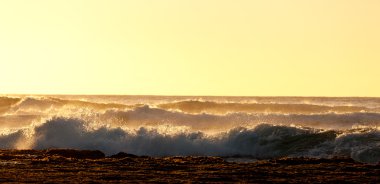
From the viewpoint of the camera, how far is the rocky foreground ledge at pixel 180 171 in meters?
13.8

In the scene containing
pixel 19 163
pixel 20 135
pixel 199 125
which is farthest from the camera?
pixel 199 125

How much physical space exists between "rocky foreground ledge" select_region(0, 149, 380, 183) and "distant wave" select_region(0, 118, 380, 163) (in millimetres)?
7577

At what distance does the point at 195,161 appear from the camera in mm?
17422

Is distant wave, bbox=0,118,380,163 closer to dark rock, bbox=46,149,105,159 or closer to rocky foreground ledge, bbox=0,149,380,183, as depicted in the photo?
dark rock, bbox=46,149,105,159

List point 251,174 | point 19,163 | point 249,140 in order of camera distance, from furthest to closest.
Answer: point 249,140 < point 19,163 < point 251,174

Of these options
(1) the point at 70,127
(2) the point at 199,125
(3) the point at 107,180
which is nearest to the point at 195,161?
(3) the point at 107,180

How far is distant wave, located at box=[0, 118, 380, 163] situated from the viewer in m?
24.9

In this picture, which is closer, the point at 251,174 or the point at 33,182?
the point at 33,182

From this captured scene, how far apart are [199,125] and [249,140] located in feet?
46.3

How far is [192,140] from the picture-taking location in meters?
27.1

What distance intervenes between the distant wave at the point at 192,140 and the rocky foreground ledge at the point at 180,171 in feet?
24.9

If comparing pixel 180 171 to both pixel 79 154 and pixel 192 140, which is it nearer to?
pixel 79 154

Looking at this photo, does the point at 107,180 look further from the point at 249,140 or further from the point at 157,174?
the point at 249,140

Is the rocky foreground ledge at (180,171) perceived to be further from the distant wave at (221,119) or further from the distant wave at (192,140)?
the distant wave at (221,119)
